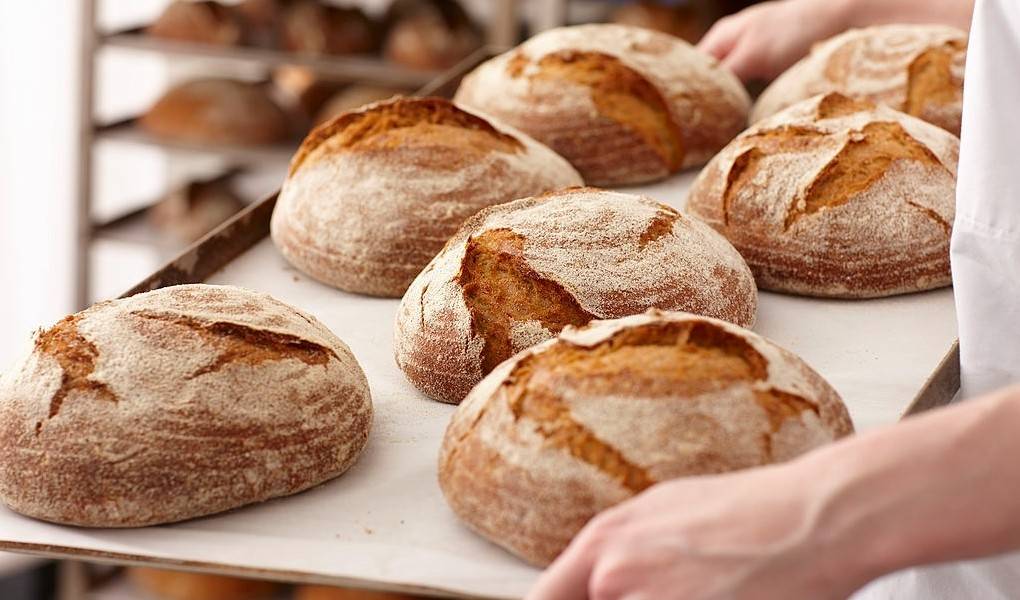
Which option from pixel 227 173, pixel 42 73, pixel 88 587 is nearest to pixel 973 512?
pixel 88 587

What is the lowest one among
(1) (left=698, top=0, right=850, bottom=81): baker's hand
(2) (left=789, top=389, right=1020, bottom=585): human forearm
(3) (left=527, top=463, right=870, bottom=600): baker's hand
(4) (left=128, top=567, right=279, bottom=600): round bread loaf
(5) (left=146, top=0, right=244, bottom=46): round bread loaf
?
(4) (left=128, top=567, right=279, bottom=600): round bread loaf

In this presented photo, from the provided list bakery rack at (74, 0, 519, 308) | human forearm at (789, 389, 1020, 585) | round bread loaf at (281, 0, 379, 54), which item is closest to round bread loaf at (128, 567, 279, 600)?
bakery rack at (74, 0, 519, 308)

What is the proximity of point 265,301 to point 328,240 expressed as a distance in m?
0.36

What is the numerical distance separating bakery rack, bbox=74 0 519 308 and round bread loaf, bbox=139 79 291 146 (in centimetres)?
3

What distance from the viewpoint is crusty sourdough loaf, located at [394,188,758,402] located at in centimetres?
129

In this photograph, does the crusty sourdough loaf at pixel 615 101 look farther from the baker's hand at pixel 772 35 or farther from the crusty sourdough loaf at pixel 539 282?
the crusty sourdough loaf at pixel 539 282

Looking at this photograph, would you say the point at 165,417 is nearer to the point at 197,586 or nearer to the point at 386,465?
the point at 386,465

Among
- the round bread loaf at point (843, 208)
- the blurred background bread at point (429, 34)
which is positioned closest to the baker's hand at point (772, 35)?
the round bread loaf at point (843, 208)

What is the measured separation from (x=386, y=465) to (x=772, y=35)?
4.40ft

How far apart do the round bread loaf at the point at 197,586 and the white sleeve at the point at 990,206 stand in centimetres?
154

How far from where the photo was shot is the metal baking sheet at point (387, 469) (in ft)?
3.33

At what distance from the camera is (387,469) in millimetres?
1189

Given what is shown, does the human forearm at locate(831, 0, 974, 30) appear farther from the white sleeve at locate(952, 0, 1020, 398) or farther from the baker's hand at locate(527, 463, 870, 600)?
the baker's hand at locate(527, 463, 870, 600)

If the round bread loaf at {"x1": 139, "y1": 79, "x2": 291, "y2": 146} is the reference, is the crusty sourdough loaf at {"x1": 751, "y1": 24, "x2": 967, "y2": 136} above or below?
above
